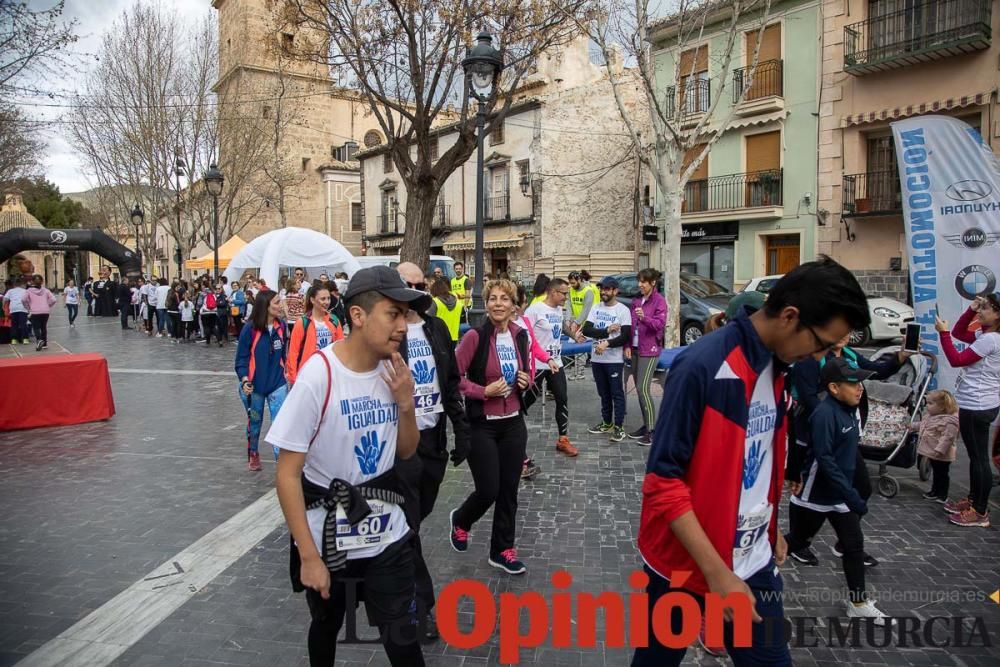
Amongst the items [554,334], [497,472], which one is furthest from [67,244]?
[497,472]

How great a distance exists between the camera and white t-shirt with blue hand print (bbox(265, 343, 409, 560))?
2.28m

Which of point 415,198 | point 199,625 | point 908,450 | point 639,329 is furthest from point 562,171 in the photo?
point 199,625

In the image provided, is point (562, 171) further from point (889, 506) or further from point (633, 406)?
point (889, 506)

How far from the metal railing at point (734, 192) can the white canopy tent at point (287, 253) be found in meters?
13.5

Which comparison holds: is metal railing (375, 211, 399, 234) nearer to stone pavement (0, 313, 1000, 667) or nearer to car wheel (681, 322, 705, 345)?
car wheel (681, 322, 705, 345)

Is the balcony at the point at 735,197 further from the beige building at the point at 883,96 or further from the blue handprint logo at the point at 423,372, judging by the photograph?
the blue handprint logo at the point at 423,372

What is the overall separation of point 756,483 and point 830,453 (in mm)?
1800

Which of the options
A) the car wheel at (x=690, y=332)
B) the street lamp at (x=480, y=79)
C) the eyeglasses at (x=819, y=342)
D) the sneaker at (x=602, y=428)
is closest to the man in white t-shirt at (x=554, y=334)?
the sneaker at (x=602, y=428)

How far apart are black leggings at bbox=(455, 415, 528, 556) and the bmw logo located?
16.4 feet

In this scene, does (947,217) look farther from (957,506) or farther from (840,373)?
(840,373)

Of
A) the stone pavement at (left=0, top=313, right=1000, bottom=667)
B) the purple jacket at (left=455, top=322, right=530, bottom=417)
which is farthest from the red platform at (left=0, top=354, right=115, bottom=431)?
the purple jacket at (left=455, top=322, right=530, bottom=417)

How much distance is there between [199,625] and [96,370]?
22.6 feet

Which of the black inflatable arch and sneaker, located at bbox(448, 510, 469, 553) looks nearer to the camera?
sneaker, located at bbox(448, 510, 469, 553)

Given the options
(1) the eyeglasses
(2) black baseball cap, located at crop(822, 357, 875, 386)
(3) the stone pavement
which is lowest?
(3) the stone pavement
